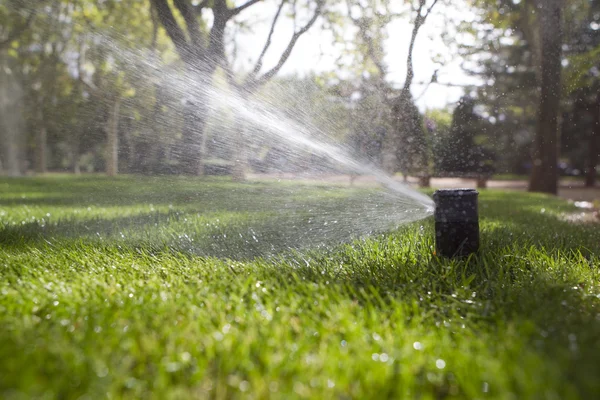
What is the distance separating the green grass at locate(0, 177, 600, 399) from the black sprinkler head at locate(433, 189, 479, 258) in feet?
0.32

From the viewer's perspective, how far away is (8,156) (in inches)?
798

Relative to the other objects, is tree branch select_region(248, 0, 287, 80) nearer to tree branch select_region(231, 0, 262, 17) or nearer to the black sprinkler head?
tree branch select_region(231, 0, 262, 17)

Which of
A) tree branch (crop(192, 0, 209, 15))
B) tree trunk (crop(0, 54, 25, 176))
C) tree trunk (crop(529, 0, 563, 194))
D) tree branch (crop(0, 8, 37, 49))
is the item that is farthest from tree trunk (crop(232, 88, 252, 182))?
tree trunk (crop(0, 54, 25, 176))

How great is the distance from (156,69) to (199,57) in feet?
3.74

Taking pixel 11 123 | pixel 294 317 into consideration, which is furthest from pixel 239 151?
pixel 11 123

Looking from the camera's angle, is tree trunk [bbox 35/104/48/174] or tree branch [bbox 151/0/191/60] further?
tree trunk [bbox 35/104/48/174]

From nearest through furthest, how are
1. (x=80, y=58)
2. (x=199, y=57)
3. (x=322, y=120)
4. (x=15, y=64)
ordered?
(x=322, y=120) < (x=199, y=57) < (x=80, y=58) < (x=15, y=64)

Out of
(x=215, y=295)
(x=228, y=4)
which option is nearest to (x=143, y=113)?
(x=228, y=4)

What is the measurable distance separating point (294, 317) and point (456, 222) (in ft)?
3.88

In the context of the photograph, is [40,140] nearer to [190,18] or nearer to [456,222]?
[190,18]

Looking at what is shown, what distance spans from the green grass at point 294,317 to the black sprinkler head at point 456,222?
0.32 ft

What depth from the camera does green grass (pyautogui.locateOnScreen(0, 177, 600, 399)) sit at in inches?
49.8

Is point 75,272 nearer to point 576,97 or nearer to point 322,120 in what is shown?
point 322,120

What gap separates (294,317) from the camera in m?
1.76
